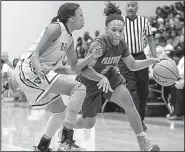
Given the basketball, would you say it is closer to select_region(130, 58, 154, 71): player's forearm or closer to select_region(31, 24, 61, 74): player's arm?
select_region(130, 58, 154, 71): player's forearm

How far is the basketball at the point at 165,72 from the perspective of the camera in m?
2.77

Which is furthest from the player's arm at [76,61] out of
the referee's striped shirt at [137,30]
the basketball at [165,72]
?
the referee's striped shirt at [137,30]

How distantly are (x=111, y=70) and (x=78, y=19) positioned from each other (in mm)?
908

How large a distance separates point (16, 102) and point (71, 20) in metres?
15.1

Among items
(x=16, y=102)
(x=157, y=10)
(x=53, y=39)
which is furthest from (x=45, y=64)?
(x=16, y=102)

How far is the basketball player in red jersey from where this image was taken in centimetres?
246

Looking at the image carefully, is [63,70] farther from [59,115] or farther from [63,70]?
[59,115]

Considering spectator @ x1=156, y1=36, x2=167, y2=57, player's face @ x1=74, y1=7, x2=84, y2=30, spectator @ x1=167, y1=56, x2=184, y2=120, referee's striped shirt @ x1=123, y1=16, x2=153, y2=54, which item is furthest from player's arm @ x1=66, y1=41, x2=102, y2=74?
spectator @ x1=167, y1=56, x2=184, y2=120

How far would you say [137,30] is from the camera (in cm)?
331

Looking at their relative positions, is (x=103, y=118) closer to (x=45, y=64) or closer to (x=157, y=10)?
(x=157, y=10)

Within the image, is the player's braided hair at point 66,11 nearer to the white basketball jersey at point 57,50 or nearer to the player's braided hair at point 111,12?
the white basketball jersey at point 57,50

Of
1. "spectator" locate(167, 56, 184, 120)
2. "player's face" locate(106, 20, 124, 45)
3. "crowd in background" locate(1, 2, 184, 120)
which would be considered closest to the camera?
"player's face" locate(106, 20, 124, 45)

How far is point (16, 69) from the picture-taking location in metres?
2.98

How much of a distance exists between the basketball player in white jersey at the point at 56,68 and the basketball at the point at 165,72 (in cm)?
46
